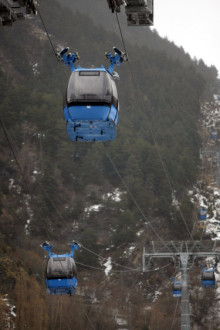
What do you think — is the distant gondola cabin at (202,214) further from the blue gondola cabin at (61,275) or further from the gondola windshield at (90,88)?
the gondola windshield at (90,88)

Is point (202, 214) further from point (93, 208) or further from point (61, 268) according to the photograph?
point (61, 268)

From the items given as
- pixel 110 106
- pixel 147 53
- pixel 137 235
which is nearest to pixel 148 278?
pixel 137 235

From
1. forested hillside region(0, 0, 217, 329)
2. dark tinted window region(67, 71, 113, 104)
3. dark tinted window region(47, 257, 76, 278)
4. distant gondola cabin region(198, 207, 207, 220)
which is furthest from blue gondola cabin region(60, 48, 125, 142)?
distant gondola cabin region(198, 207, 207, 220)

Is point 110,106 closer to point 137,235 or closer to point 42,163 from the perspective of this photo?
point 137,235

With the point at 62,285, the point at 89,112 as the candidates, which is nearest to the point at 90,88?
the point at 89,112

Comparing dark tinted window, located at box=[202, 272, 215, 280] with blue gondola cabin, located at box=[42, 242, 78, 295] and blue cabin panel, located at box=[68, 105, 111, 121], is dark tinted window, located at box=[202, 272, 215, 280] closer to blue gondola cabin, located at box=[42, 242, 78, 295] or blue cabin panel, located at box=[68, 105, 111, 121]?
blue gondola cabin, located at box=[42, 242, 78, 295]
